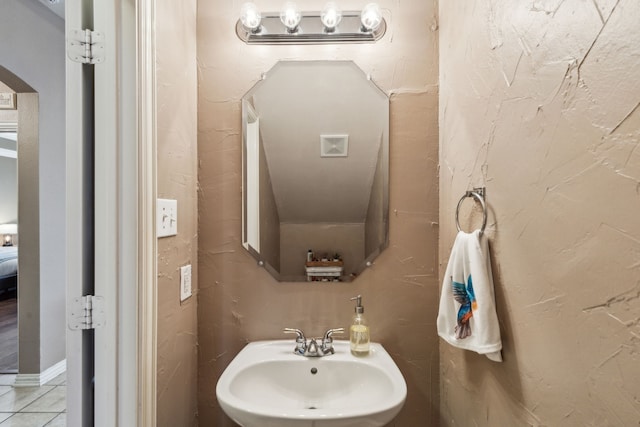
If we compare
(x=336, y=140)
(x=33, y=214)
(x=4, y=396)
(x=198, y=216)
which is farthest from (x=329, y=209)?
(x=4, y=396)

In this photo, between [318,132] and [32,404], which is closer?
[318,132]

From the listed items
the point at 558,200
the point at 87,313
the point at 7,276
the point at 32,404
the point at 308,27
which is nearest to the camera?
the point at 558,200

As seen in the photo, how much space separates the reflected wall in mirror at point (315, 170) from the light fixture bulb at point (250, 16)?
0.16m

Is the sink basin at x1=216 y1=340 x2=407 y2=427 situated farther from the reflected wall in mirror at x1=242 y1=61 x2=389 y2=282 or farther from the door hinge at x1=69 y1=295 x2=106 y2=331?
the door hinge at x1=69 y1=295 x2=106 y2=331

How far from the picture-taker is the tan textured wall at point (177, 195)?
97cm

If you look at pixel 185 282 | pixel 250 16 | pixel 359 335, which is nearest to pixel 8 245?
pixel 185 282

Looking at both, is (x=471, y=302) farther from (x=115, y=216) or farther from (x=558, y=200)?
(x=115, y=216)

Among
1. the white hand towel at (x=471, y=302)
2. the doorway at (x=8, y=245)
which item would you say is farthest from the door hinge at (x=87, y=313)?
the doorway at (x=8, y=245)

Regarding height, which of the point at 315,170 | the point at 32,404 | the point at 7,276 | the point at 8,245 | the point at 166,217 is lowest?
the point at 32,404

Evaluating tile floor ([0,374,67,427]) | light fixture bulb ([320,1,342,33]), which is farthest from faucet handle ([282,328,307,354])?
tile floor ([0,374,67,427])

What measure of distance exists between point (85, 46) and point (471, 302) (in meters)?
1.20

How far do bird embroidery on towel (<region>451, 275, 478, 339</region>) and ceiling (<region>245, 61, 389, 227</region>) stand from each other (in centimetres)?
47

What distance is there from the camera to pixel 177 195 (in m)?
1.07

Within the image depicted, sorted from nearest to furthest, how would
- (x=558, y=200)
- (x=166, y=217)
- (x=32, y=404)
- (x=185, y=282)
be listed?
(x=558, y=200) → (x=166, y=217) → (x=185, y=282) → (x=32, y=404)
